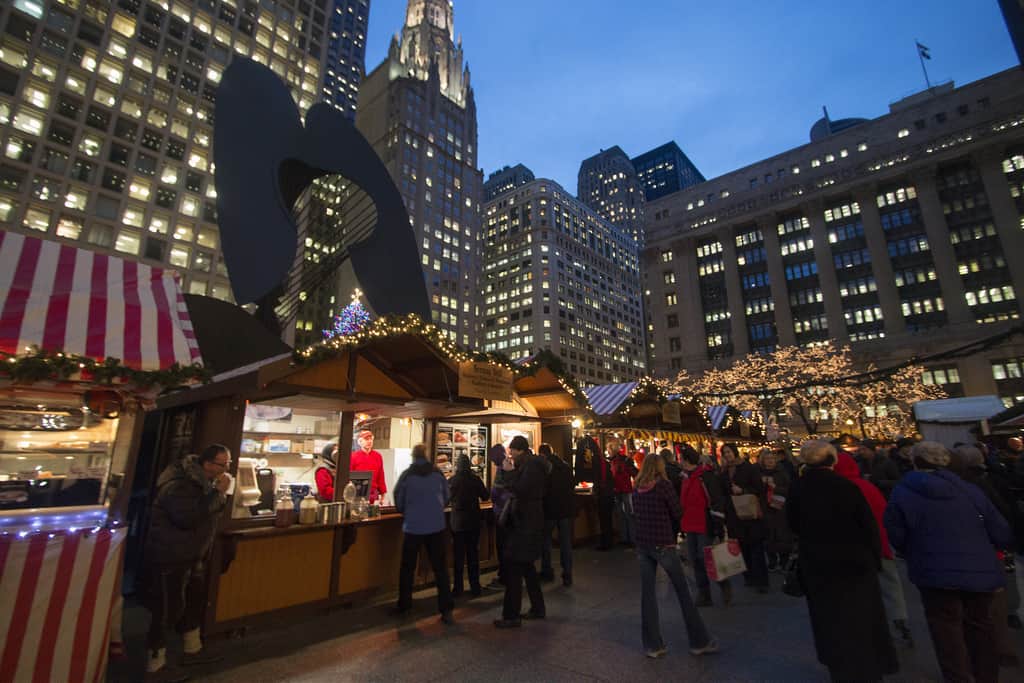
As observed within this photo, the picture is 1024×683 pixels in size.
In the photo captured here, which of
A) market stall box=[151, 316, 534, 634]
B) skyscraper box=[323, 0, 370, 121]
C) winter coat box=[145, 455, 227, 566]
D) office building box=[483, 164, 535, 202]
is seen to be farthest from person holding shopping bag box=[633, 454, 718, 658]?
office building box=[483, 164, 535, 202]

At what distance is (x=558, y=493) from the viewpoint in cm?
771

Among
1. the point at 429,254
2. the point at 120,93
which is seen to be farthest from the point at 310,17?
the point at 429,254

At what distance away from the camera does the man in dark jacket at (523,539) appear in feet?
18.3

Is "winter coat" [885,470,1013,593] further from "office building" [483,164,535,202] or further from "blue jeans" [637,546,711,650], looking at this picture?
"office building" [483,164,535,202]

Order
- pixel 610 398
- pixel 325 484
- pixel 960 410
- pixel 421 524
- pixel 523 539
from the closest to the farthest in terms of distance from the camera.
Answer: pixel 523 539
pixel 421 524
pixel 325 484
pixel 610 398
pixel 960 410

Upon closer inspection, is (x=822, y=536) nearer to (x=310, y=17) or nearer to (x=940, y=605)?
(x=940, y=605)

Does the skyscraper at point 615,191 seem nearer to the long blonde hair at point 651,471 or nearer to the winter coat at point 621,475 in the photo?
the winter coat at point 621,475

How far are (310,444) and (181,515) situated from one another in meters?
3.34

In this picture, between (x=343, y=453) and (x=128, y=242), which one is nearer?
(x=343, y=453)

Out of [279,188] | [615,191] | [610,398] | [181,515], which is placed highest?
[615,191]

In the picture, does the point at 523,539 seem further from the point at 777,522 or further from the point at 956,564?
the point at 777,522

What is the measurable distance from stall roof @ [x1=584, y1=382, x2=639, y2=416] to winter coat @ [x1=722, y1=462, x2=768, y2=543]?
4.97m

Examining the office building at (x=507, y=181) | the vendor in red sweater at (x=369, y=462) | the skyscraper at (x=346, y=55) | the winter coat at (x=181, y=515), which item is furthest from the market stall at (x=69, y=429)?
the office building at (x=507, y=181)

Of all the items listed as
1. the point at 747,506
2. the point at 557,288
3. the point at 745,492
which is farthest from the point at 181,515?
the point at 557,288
